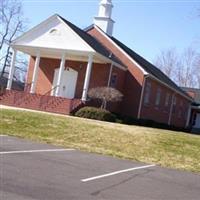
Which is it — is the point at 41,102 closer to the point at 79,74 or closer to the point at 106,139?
the point at 79,74

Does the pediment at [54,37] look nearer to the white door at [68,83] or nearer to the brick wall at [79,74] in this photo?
the brick wall at [79,74]

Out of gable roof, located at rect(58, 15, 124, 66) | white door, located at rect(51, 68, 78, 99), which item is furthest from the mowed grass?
white door, located at rect(51, 68, 78, 99)

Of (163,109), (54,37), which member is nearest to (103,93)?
(54,37)

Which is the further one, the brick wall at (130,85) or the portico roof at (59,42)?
the brick wall at (130,85)

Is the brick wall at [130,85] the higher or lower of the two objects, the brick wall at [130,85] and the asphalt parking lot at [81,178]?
the higher

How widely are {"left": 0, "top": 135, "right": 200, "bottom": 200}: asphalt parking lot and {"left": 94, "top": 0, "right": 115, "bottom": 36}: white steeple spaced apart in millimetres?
24742

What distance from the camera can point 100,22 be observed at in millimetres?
37812

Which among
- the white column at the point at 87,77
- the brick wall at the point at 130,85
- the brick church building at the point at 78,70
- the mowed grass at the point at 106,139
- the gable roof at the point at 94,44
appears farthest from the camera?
the brick wall at the point at 130,85

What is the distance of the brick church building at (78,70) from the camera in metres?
30.4

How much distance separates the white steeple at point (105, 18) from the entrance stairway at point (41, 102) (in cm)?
962

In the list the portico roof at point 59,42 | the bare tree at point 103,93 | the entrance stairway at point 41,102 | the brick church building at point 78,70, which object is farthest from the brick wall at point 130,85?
the entrance stairway at point 41,102

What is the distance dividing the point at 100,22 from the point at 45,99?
402 inches

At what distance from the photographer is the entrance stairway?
2916 cm

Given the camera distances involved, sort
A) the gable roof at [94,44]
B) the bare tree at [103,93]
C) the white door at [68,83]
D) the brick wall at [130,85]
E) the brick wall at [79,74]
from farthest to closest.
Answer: the brick wall at [130,85], the white door at [68,83], the brick wall at [79,74], the gable roof at [94,44], the bare tree at [103,93]
